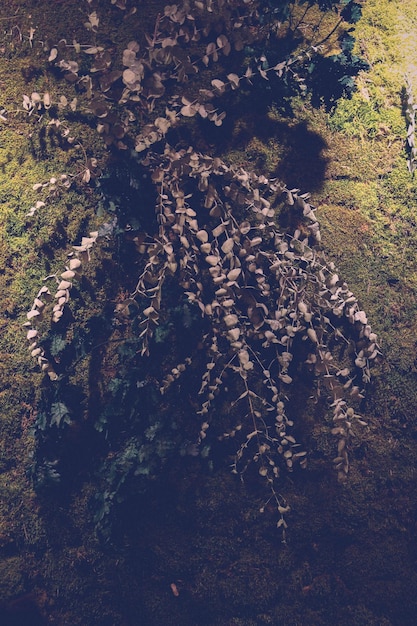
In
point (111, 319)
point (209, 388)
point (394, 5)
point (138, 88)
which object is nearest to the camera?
point (138, 88)

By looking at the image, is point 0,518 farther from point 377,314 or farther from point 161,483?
point 377,314

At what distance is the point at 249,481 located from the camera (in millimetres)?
3150

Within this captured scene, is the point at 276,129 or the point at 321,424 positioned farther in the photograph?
the point at 276,129

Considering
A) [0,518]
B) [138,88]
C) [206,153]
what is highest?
[138,88]

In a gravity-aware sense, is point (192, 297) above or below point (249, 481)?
above

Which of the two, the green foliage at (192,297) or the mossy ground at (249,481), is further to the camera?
the mossy ground at (249,481)

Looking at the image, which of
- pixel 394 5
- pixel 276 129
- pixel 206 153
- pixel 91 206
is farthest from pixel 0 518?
pixel 394 5

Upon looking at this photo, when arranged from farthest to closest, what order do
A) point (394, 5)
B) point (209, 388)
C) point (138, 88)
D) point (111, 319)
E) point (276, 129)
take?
point (394, 5) < point (276, 129) < point (111, 319) < point (209, 388) < point (138, 88)

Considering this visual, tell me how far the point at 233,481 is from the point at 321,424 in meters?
0.59

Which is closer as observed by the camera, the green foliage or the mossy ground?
the green foliage

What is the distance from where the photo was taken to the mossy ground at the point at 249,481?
3.07m

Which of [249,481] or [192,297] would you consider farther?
[249,481]

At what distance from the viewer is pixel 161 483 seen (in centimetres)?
310

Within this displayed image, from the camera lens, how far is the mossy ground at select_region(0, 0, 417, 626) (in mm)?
3068
